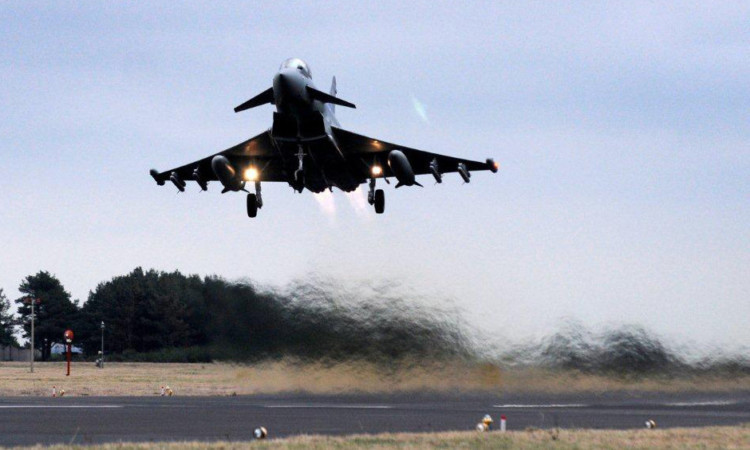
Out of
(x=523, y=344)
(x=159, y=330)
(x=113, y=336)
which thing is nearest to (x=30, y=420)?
(x=523, y=344)

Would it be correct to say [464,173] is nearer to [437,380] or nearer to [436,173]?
[436,173]

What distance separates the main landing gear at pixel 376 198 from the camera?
39375 mm

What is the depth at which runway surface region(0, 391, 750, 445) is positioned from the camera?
25.0 metres

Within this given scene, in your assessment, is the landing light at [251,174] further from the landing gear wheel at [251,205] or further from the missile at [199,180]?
the missile at [199,180]

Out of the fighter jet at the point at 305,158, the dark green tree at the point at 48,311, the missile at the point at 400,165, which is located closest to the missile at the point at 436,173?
the fighter jet at the point at 305,158

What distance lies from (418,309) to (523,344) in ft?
15.0

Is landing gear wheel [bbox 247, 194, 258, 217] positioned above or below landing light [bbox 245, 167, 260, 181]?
below

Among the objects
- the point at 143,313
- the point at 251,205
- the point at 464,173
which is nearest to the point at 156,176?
the point at 251,205

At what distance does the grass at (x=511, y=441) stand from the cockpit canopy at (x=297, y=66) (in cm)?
1524

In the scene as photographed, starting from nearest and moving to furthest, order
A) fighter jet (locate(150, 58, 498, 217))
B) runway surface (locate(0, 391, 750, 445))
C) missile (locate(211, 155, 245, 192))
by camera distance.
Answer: runway surface (locate(0, 391, 750, 445)) < fighter jet (locate(150, 58, 498, 217)) < missile (locate(211, 155, 245, 192))

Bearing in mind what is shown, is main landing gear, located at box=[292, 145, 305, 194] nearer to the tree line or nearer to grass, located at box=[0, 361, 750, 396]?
the tree line

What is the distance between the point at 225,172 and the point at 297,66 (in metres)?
5.27

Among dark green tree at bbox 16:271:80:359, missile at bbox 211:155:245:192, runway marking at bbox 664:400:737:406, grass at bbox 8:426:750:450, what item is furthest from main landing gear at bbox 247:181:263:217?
dark green tree at bbox 16:271:80:359

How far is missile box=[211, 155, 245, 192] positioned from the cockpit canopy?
4.78 metres
